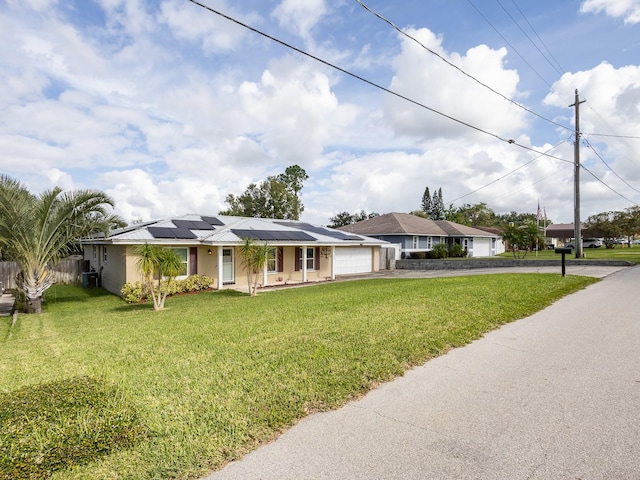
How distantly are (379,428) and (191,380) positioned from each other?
2.39 meters

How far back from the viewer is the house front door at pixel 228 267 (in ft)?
58.9

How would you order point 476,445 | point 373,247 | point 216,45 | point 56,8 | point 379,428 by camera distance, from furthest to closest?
point 373,247 < point 216,45 < point 56,8 < point 379,428 < point 476,445

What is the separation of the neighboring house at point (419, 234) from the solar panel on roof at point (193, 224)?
57.5 feet

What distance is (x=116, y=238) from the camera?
14727mm

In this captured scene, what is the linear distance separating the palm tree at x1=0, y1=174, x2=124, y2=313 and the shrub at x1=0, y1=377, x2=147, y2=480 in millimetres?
11203

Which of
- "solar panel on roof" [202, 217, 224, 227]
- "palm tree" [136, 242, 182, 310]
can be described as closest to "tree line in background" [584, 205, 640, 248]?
"solar panel on roof" [202, 217, 224, 227]

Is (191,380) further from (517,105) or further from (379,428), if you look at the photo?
(517,105)

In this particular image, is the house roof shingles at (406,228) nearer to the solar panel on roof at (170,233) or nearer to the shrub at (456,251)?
the shrub at (456,251)

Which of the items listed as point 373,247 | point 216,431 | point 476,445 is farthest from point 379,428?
point 373,247

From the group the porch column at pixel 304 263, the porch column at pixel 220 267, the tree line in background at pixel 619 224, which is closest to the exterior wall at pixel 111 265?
the porch column at pixel 220 267

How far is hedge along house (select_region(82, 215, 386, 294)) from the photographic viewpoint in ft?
52.2

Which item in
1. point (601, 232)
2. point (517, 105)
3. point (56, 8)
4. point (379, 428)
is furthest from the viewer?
point (601, 232)

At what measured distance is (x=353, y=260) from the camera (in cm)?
2419

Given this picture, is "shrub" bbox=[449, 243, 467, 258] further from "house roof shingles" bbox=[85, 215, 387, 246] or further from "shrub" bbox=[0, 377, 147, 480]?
"shrub" bbox=[0, 377, 147, 480]
